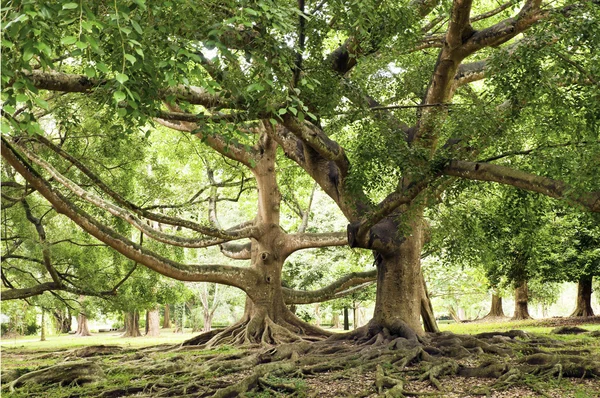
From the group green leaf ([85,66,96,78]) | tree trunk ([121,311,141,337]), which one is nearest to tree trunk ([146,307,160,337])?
tree trunk ([121,311,141,337])

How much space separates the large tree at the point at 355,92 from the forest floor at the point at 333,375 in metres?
1.59

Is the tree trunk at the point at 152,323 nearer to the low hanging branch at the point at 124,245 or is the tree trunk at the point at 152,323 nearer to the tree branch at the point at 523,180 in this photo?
the low hanging branch at the point at 124,245

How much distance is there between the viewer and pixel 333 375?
8758 millimetres

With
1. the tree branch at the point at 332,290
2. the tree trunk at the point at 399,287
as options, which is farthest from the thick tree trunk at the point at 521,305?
the tree trunk at the point at 399,287

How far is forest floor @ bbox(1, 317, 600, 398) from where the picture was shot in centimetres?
766

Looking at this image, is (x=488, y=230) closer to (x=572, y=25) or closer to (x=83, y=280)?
(x=572, y=25)

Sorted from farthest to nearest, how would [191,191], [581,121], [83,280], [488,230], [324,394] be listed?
1. [191,191]
2. [83,280]
3. [488,230]
4. [324,394]
5. [581,121]

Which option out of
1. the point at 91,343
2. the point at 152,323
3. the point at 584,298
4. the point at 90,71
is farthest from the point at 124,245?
the point at 152,323

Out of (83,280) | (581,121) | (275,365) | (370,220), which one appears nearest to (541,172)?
(581,121)

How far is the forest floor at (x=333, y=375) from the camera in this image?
7660 millimetres

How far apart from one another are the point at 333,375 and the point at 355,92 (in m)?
4.17

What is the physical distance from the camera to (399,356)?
9.39m

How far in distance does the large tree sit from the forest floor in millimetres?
1588

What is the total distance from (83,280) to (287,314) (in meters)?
5.12
